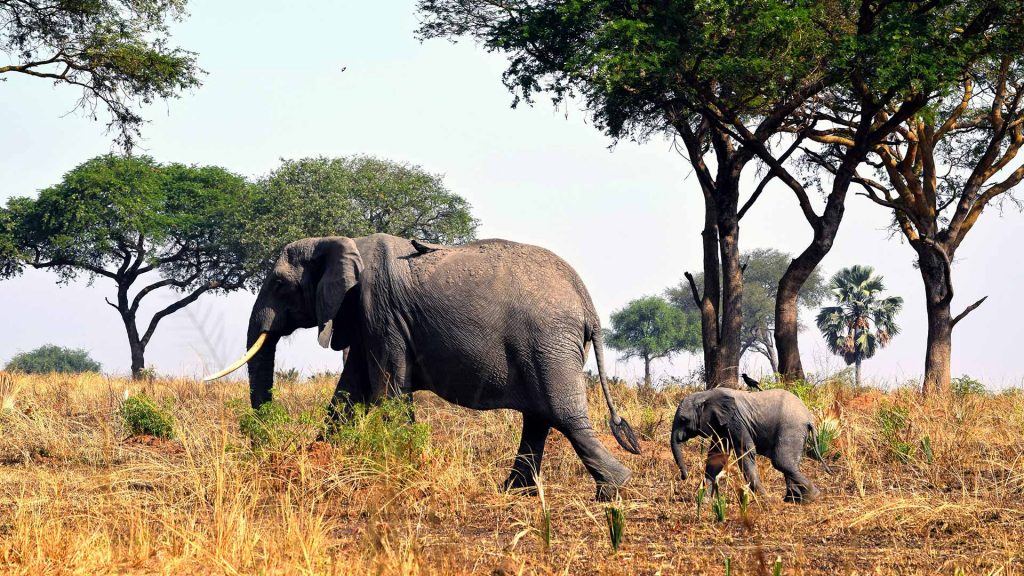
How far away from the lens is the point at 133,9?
20.0 metres

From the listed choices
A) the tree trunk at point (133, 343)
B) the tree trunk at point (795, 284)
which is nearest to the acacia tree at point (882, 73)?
the tree trunk at point (795, 284)

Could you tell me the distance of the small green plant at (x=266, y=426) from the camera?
8.39 metres

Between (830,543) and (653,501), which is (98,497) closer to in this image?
(653,501)

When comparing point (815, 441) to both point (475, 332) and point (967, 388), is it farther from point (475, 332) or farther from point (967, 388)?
point (967, 388)

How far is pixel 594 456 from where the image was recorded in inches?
331

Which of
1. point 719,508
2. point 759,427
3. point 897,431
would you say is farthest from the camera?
point 897,431

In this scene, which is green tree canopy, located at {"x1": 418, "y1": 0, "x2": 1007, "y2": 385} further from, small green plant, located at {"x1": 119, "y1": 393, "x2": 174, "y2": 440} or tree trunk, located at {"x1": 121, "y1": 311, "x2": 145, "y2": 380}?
tree trunk, located at {"x1": 121, "y1": 311, "x2": 145, "y2": 380}

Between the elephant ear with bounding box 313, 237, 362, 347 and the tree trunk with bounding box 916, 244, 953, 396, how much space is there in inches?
602

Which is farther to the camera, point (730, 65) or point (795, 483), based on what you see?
point (730, 65)

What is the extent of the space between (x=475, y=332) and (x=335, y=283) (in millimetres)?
1519

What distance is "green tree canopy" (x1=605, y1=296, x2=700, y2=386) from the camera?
5825 cm

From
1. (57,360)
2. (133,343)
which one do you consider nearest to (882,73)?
(133,343)

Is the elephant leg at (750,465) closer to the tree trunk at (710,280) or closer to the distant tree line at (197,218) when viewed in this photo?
the tree trunk at (710,280)

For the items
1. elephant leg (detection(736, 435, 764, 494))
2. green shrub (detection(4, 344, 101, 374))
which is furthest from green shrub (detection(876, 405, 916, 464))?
green shrub (detection(4, 344, 101, 374))
